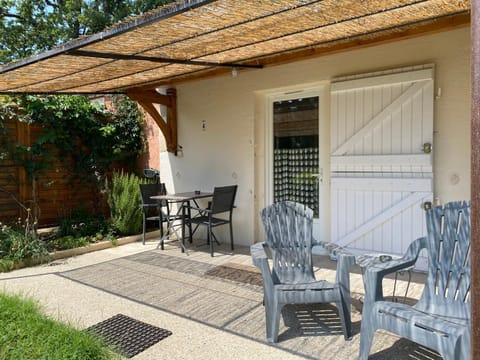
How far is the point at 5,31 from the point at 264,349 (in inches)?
591

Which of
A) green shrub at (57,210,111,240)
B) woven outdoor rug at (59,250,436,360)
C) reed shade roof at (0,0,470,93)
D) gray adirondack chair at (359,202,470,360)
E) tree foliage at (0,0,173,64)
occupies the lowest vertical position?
woven outdoor rug at (59,250,436,360)

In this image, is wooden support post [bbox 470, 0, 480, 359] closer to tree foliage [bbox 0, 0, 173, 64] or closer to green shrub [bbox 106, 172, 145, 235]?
green shrub [bbox 106, 172, 145, 235]

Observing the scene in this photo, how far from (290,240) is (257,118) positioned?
2625mm

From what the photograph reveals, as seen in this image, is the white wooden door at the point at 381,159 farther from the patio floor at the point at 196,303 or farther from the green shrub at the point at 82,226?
the green shrub at the point at 82,226

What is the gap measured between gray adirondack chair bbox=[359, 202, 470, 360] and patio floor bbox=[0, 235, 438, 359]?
315mm

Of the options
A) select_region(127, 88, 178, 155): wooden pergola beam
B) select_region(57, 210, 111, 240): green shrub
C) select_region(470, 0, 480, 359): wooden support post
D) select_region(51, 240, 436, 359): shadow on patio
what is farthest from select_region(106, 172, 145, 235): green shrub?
select_region(470, 0, 480, 359): wooden support post

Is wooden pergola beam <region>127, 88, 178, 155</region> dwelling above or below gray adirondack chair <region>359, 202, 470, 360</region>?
above

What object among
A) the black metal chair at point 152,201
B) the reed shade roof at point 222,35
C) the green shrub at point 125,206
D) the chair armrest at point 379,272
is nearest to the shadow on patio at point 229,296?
the chair armrest at point 379,272

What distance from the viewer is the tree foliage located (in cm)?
1288

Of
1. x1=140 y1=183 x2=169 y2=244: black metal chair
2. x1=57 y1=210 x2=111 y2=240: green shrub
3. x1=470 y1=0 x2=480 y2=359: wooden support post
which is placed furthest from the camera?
x1=57 y1=210 x2=111 y2=240: green shrub

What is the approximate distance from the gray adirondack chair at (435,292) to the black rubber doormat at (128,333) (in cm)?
143

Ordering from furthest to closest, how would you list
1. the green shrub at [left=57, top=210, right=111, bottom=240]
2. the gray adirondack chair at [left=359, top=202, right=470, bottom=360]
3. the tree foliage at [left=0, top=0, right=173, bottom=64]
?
the tree foliage at [left=0, top=0, right=173, bottom=64] → the green shrub at [left=57, top=210, right=111, bottom=240] → the gray adirondack chair at [left=359, top=202, right=470, bottom=360]

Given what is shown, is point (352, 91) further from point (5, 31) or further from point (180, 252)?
point (5, 31)

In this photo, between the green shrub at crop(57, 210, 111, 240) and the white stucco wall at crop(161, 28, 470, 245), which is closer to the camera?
the white stucco wall at crop(161, 28, 470, 245)
